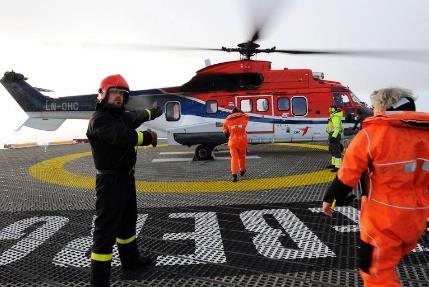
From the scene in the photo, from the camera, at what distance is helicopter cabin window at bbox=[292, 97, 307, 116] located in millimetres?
10673

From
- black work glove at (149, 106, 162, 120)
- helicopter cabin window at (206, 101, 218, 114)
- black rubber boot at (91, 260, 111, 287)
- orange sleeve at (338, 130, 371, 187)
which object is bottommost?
black rubber boot at (91, 260, 111, 287)

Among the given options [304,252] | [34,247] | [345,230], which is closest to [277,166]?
[345,230]

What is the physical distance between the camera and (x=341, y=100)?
10734 mm

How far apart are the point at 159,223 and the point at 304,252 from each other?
1872 millimetres

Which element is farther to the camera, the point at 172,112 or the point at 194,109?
the point at 172,112

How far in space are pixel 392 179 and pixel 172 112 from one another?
30.2 feet

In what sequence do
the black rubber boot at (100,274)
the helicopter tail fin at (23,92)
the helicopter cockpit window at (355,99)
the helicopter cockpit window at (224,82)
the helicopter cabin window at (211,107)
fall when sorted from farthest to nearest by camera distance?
1. the helicopter tail fin at (23,92)
2. the helicopter cockpit window at (355,99)
3. the helicopter cabin window at (211,107)
4. the helicopter cockpit window at (224,82)
5. the black rubber boot at (100,274)

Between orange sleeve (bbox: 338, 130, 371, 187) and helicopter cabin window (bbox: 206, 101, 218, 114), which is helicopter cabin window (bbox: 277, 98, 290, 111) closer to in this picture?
helicopter cabin window (bbox: 206, 101, 218, 114)

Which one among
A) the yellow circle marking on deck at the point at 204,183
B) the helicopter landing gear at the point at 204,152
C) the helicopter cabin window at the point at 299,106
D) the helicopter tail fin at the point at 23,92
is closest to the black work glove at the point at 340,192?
the yellow circle marking on deck at the point at 204,183

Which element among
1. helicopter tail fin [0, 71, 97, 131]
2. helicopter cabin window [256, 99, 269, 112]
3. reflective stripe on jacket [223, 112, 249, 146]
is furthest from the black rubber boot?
helicopter tail fin [0, 71, 97, 131]

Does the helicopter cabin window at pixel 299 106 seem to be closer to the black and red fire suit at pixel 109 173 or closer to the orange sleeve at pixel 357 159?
the black and red fire suit at pixel 109 173

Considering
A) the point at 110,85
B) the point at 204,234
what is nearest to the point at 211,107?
the point at 204,234

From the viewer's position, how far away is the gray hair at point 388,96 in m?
2.26

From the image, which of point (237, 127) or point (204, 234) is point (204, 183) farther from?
point (204, 234)
